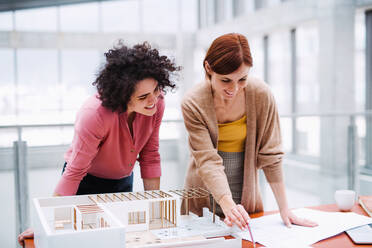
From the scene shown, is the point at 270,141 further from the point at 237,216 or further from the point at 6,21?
the point at 6,21

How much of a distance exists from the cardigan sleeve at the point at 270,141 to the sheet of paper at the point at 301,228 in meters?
0.17

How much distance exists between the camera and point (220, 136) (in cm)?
164

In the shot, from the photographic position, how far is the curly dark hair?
139cm

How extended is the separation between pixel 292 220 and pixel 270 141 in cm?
29

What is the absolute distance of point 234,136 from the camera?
1636mm

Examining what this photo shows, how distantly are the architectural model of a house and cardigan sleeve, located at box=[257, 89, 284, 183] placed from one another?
0.98 ft

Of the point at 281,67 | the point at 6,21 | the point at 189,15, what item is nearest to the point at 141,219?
the point at 281,67

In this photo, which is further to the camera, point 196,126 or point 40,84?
point 40,84

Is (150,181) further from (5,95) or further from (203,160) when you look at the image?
(5,95)

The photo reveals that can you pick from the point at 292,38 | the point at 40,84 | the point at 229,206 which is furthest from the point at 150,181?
the point at 40,84

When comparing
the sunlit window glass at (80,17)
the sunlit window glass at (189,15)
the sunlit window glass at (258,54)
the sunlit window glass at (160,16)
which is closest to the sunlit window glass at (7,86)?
the sunlit window glass at (80,17)

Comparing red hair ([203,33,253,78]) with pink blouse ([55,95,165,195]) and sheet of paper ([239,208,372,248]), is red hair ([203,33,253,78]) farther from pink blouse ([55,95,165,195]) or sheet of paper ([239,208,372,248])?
sheet of paper ([239,208,372,248])

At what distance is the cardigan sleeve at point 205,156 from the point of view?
146 centimetres

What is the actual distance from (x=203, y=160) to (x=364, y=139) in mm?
3783
